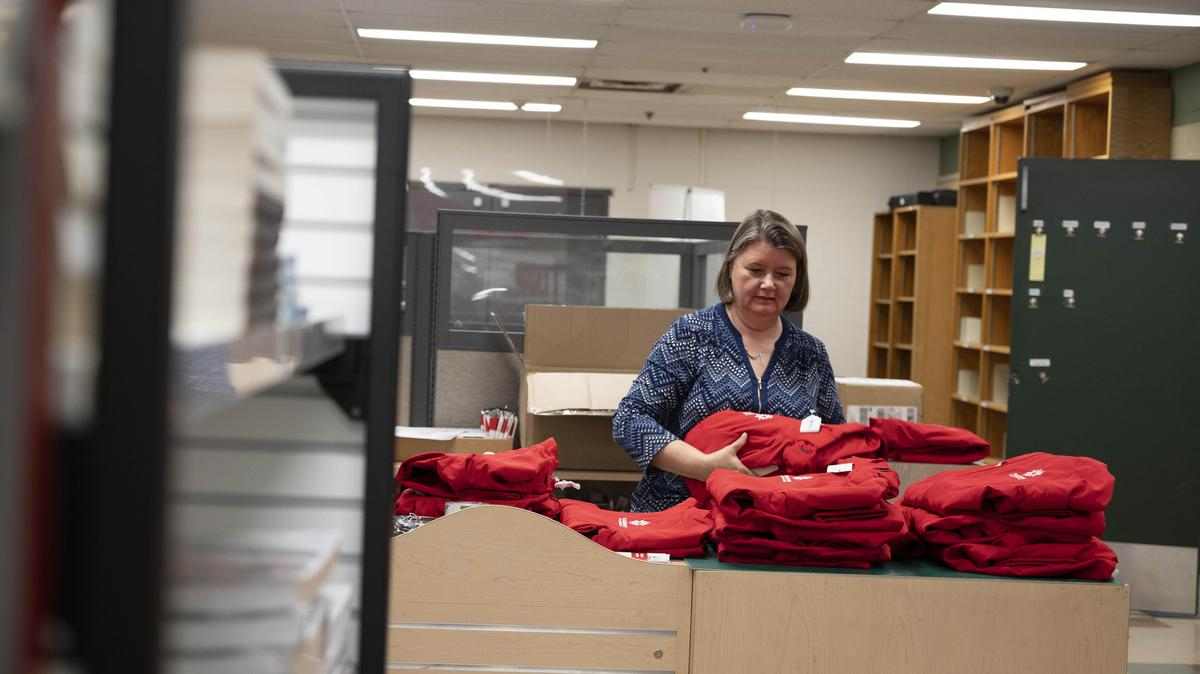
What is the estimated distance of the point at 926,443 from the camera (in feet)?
9.51

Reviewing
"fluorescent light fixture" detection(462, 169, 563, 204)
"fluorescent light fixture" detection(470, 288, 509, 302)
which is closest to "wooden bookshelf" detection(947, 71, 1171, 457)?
"fluorescent light fixture" detection(462, 169, 563, 204)

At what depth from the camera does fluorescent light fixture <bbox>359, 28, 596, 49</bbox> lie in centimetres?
713

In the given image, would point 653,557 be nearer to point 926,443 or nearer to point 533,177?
point 926,443

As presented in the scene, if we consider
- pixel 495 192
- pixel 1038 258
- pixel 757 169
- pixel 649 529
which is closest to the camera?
pixel 649 529

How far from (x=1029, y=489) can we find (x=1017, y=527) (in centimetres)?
8

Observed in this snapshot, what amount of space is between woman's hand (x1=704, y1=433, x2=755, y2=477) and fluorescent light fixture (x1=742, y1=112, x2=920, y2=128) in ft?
26.3

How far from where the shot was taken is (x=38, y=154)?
1.19ft

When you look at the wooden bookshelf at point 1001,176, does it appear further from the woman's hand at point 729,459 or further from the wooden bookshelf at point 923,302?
the woman's hand at point 729,459

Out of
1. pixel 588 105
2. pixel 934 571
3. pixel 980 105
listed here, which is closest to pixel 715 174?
pixel 588 105

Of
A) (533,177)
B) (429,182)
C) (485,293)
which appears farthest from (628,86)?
(485,293)

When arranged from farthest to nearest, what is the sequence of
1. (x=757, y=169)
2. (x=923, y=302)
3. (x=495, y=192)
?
Result: (x=757, y=169) < (x=495, y=192) < (x=923, y=302)

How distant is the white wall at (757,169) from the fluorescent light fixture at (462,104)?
61 cm

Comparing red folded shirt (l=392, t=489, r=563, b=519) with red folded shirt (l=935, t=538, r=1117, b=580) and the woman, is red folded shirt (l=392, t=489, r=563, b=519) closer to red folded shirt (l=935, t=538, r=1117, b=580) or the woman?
the woman

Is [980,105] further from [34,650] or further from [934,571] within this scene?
[34,650]
